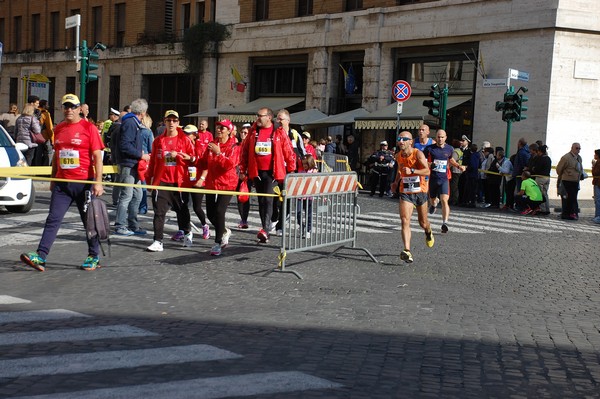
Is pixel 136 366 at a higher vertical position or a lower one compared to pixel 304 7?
lower

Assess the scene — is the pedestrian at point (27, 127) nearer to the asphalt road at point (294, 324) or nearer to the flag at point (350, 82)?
the asphalt road at point (294, 324)

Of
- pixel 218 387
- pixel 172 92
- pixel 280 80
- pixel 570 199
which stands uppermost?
pixel 280 80

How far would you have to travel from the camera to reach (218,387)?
5.50 meters

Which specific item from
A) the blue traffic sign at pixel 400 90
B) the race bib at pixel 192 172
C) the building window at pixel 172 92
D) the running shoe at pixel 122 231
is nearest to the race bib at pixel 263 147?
the race bib at pixel 192 172

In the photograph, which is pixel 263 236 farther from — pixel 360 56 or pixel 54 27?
pixel 54 27

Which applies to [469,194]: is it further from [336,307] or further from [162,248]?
[336,307]

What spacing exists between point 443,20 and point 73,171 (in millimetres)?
21556

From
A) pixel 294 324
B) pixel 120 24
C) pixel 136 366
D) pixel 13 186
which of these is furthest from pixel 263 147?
pixel 120 24

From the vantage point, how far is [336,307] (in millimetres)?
8555

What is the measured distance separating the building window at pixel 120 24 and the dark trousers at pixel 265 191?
34.0 metres

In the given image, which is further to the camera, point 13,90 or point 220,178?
point 13,90

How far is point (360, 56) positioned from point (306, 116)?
9.53ft

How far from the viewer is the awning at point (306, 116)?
3322 cm

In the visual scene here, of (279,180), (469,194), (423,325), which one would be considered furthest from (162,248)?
(469,194)
